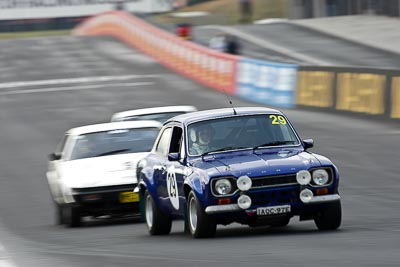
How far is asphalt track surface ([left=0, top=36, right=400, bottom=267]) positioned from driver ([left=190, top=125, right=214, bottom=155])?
0.90 metres

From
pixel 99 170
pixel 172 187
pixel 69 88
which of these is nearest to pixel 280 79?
pixel 69 88

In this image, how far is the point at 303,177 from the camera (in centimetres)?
1020

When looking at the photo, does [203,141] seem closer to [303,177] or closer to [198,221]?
[198,221]

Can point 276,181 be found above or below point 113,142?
above

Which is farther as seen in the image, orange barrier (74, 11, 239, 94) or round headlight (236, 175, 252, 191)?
orange barrier (74, 11, 239, 94)

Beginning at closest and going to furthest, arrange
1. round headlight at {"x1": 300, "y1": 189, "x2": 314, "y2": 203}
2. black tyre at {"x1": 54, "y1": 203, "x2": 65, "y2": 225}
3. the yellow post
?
round headlight at {"x1": 300, "y1": 189, "x2": 314, "y2": 203} → black tyre at {"x1": 54, "y1": 203, "x2": 65, "y2": 225} → the yellow post

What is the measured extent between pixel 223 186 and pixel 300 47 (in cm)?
4030

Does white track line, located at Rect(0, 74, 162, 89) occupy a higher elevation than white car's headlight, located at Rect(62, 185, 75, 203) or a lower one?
lower

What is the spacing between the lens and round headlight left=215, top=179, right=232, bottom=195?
33.4ft

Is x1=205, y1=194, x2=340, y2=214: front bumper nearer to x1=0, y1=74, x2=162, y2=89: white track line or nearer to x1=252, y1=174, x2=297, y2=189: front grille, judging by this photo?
x1=252, y1=174, x2=297, y2=189: front grille

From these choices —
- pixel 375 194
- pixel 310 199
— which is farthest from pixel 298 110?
pixel 310 199

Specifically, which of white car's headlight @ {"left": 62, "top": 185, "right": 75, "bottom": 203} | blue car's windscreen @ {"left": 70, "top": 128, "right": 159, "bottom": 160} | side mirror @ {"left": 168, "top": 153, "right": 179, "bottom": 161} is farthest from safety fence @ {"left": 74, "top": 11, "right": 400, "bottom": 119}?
side mirror @ {"left": 168, "top": 153, "right": 179, "bottom": 161}

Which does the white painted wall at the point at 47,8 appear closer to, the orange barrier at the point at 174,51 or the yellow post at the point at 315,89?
the orange barrier at the point at 174,51

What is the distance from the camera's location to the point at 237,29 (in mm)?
57281
